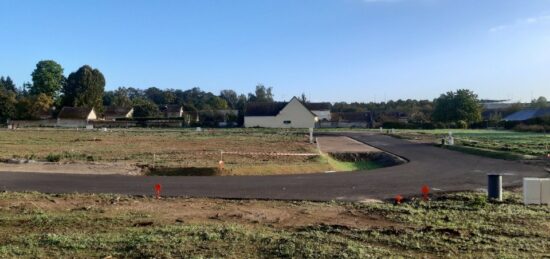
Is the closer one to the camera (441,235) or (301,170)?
(441,235)

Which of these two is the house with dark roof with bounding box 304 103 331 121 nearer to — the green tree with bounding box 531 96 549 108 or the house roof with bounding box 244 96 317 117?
the house roof with bounding box 244 96 317 117

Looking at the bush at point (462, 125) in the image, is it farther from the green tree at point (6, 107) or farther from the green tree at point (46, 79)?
the green tree at point (46, 79)

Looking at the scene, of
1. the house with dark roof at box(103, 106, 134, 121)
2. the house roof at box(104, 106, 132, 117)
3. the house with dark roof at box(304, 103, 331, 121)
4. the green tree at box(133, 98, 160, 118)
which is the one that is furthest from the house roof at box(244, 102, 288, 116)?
the house roof at box(104, 106, 132, 117)

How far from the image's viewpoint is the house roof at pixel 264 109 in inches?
4203

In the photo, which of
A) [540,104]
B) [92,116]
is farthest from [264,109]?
[540,104]

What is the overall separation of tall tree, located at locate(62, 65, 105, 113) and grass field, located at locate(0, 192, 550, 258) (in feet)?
352

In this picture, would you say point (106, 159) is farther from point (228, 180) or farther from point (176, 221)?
point (176, 221)

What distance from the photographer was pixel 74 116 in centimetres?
10538

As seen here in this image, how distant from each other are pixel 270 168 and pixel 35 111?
102 metres

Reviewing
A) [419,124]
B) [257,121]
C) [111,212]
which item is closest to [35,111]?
[257,121]

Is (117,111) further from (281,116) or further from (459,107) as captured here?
(459,107)

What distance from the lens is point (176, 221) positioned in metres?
10.0

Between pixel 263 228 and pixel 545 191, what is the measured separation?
26.0 feet

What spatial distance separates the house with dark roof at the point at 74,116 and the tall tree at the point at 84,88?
5.24 metres
